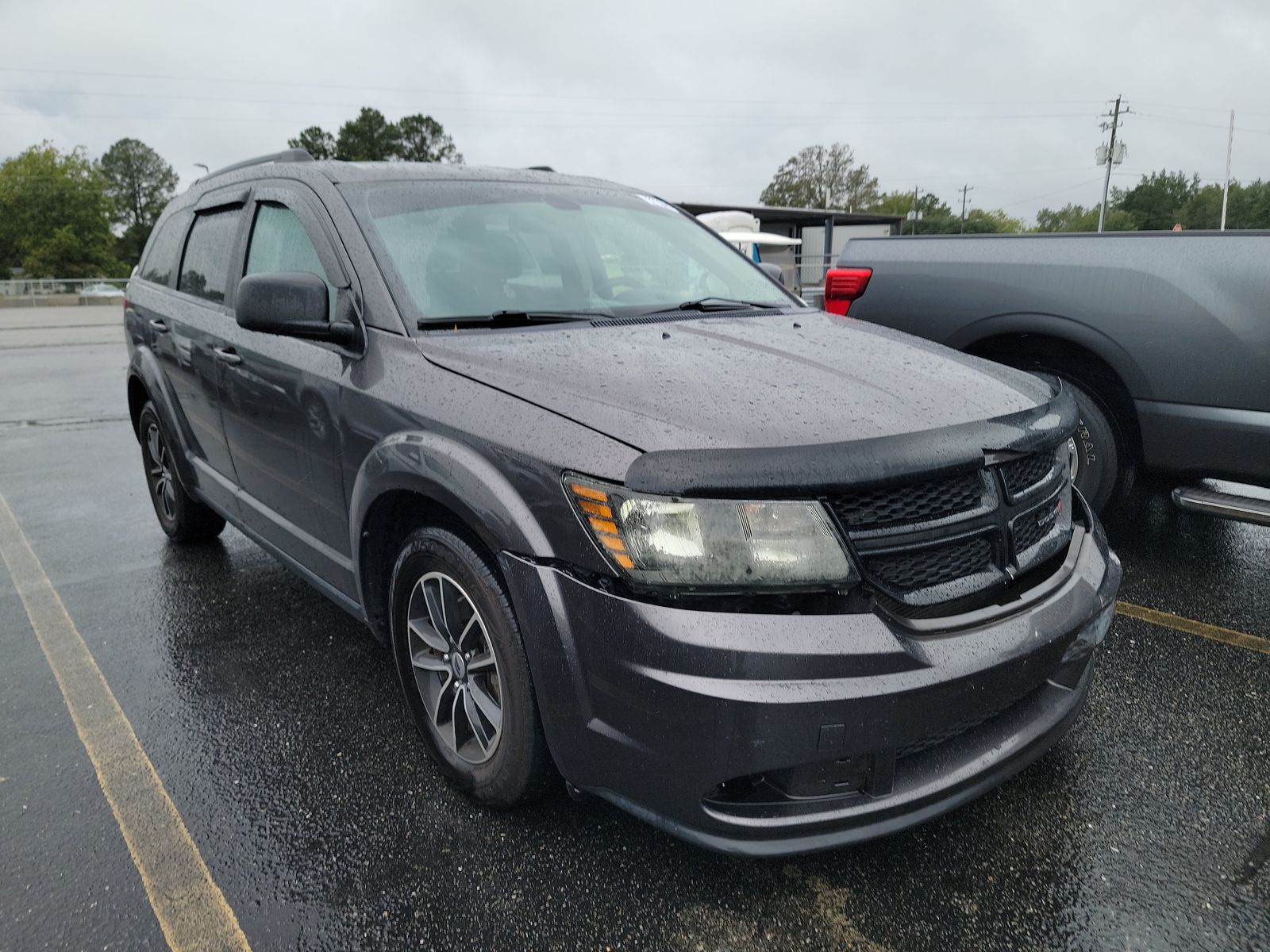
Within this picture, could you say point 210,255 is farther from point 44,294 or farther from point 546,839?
point 44,294

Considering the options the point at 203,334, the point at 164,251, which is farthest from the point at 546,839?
the point at 164,251

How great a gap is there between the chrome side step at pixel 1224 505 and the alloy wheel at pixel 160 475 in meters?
4.68

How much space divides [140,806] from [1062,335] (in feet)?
13.2

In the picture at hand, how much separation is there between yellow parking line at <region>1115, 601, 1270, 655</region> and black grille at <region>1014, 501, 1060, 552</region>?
1536mm

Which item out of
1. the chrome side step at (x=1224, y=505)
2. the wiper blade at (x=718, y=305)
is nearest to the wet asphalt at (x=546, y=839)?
the chrome side step at (x=1224, y=505)

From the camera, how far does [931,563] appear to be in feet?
6.19

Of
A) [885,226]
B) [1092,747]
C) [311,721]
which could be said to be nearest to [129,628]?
[311,721]

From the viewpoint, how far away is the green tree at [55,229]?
72.8m

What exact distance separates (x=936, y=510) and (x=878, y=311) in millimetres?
2990

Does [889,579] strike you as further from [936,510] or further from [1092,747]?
[1092,747]

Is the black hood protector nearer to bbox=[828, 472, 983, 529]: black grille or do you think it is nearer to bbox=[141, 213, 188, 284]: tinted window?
bbox=[828, 472, 983, 529]: black grille

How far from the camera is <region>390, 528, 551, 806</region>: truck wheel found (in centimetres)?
206

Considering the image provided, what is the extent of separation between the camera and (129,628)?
368 centimetres

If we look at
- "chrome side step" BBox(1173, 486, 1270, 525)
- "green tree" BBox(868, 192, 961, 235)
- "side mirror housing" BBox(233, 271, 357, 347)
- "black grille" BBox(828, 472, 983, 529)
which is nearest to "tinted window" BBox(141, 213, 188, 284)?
"side mirror housing" BBox(233, 271, 357, 347)
